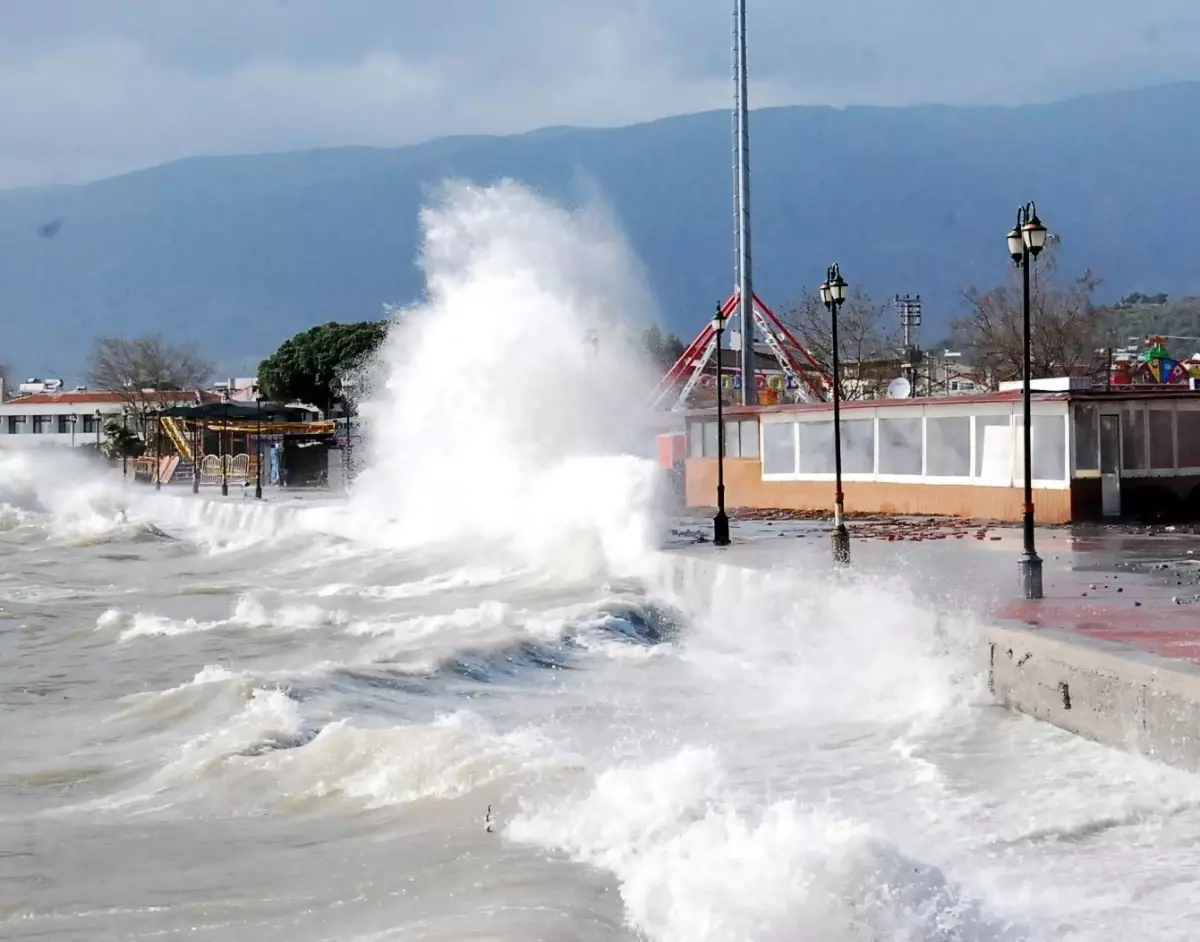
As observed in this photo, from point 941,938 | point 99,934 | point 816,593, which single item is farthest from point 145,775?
point 816,593

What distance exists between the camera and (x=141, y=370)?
108 metres

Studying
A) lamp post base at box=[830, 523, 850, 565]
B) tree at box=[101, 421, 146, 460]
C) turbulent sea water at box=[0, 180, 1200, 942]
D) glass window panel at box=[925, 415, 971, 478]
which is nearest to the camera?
turbulent sea water at box=[0, 180, 1200, 942]

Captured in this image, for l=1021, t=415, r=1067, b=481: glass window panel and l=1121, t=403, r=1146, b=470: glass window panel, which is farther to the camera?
l=1121, t=403, r=1146, b=470: glass window panel

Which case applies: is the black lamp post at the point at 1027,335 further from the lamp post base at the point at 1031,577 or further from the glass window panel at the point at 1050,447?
the glass window panel at the point at 1050,447

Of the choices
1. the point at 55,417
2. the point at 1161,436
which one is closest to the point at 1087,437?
the point at 1161,436

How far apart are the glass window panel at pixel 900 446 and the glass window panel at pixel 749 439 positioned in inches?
201

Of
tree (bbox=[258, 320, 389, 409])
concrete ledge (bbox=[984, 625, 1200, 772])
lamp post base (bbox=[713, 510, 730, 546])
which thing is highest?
tree (bbox=[258, 320, 389, 409])

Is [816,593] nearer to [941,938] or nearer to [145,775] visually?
[145,775]

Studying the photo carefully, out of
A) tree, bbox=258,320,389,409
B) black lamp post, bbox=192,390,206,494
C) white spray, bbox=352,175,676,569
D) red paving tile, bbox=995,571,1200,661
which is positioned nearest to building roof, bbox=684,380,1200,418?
white spray, bbox=352,175,676,569

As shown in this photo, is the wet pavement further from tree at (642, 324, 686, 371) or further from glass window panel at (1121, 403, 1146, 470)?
tree at (642, 324, 686, 371)

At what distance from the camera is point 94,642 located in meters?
19.7

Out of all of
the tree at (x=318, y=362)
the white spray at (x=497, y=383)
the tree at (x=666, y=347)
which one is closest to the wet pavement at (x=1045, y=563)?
the white spray at (x=497, y=383)

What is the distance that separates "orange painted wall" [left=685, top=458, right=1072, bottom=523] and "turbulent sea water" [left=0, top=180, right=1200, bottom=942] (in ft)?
23.1

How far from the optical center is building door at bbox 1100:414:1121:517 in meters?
27.8
